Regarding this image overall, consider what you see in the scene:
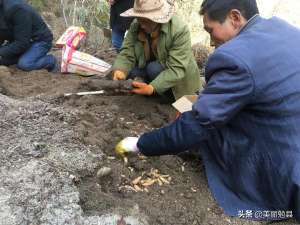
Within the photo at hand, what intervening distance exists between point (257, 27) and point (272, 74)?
0.27 metres

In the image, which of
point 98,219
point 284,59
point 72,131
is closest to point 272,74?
point 284,59

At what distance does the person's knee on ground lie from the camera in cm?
397

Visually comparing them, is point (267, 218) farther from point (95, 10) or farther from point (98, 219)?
point (95, 10)

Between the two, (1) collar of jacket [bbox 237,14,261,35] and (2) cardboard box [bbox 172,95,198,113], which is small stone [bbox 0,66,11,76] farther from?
(1) collar of jacket [bbox 237,14,261,35]

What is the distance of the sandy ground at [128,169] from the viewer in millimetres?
2535

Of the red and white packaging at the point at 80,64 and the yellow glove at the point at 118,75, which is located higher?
the yellow glove at the point at 118,75

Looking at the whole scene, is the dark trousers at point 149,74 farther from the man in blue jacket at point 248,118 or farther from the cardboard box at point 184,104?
the man in blue jacket at point 248,118

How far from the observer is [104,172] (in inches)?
107

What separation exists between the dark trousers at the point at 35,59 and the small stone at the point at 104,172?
96.5 inches

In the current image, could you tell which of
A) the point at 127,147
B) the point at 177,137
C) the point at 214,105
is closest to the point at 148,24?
the point at 127,147

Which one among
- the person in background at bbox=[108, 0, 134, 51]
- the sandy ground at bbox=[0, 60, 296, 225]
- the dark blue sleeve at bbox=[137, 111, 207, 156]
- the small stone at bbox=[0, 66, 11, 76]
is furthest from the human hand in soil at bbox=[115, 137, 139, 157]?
the person in background at bbox=[108, 0, 134, 51]

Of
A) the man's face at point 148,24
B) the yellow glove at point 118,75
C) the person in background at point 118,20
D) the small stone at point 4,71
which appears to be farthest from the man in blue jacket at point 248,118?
the person in background at point 118,20

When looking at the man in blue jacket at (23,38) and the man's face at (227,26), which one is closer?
the man's face at (227,26)

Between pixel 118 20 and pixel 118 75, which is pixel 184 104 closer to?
pixel 118 75
